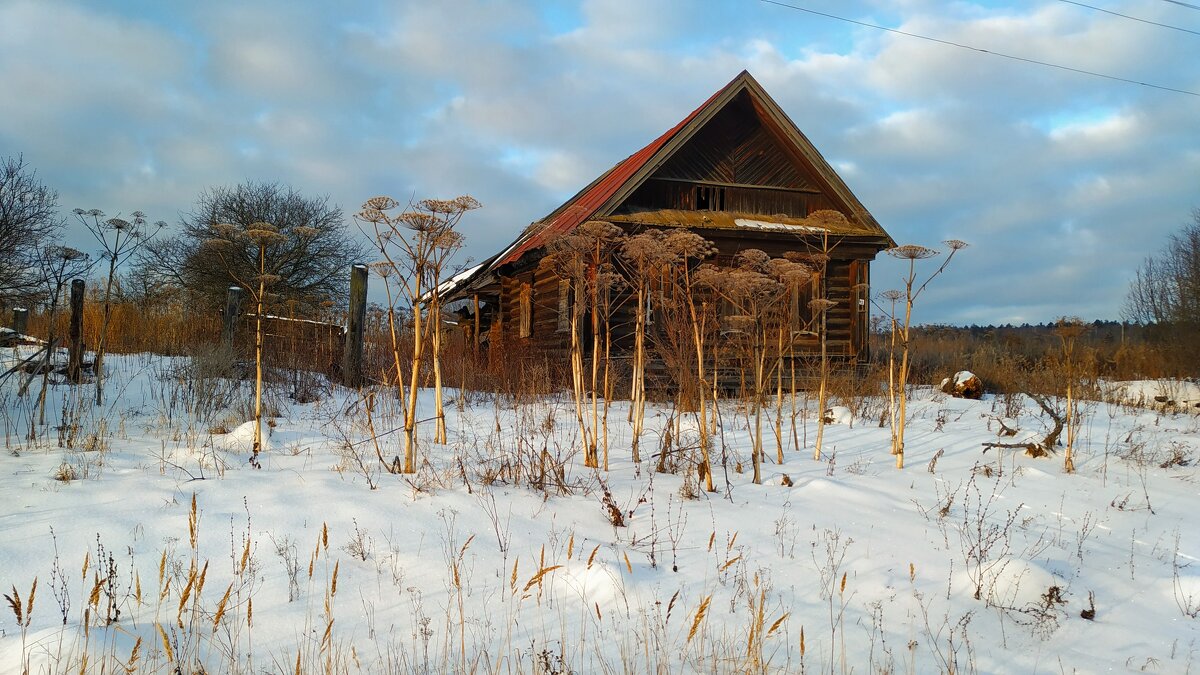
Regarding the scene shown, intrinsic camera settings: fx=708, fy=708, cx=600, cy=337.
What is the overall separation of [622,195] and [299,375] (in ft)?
19.6

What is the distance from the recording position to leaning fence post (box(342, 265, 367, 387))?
10406 mm

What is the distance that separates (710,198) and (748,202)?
33.1 inches

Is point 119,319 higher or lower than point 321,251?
lower

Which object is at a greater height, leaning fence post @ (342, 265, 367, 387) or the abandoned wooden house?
the abandoned wooden house

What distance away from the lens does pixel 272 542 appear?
12.4ft

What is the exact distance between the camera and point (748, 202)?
14.4 meters

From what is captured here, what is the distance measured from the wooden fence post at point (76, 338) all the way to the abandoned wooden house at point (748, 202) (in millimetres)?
6548

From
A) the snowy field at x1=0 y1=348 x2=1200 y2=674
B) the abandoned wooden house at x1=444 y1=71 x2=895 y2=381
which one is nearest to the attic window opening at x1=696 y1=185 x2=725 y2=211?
the abandoned wooden house at x1=444 y1=71 x2=895 y2=381

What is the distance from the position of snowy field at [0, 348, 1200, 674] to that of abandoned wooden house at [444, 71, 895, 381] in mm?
7282

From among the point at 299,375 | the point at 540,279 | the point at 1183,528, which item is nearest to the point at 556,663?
the point at 1183,528

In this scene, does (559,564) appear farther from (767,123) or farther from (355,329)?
(767,123)

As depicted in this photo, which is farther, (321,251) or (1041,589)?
(321,251)

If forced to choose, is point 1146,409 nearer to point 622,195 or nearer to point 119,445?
point 622,195

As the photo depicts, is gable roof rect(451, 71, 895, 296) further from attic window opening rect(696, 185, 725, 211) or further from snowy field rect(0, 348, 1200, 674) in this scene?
snowy field rect(0, 348, 1200, 674)
